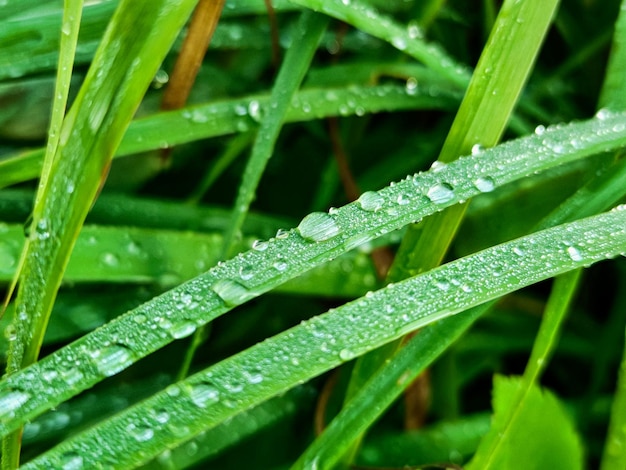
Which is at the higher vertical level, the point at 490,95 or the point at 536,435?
the point at 490,95

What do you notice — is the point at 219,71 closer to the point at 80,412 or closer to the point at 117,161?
the point at 117,161

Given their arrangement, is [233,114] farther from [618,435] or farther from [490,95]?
[618,435]

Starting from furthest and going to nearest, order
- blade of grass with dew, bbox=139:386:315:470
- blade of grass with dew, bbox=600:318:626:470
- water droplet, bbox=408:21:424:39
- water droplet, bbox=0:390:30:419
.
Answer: water droplet, bbox=408:21:424:39
blade of grass with dew, bbox=139:386:315:470
blade of grass with dew, bbox=600:318:626:470
water droplet, bbox=0:390:30:419

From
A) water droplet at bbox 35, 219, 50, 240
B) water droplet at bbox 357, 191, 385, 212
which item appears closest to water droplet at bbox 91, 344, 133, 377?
water droplet at bbox 35, 219, 50, 240

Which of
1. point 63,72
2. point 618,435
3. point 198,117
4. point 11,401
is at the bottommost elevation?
point 618,435

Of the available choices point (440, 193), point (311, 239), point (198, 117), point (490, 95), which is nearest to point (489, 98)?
point (490, 95)

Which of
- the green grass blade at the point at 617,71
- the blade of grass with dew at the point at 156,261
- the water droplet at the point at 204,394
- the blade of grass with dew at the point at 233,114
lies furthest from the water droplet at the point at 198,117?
the green grass blade at the point at 617,71

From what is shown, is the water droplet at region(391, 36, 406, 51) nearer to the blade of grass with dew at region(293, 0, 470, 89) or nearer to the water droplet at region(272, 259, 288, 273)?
the blade of grass with dew at region(293, 0, 470, 89)
